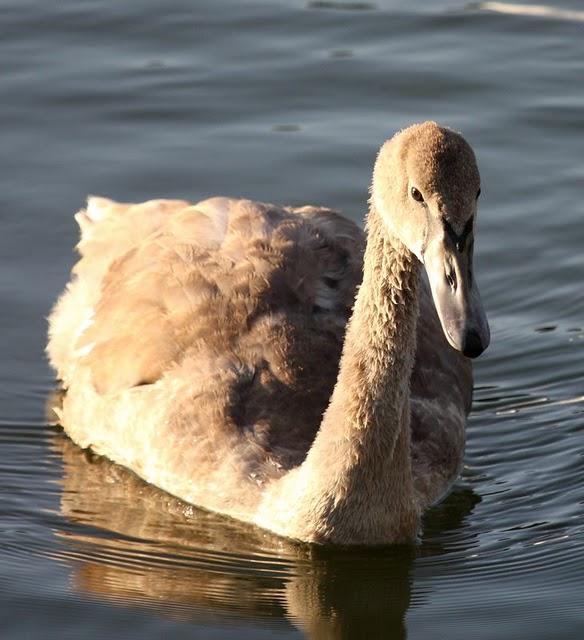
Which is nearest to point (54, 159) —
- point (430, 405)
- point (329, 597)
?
point (430, 405)

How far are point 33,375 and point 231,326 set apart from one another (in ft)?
7.70

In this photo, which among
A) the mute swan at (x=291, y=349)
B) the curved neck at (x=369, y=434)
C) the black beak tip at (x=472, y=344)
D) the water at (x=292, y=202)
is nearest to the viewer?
the black beak tip at (x=472, y=344)

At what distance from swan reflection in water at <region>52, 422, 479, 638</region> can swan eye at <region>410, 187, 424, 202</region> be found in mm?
2255

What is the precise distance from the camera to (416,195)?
8.73 m

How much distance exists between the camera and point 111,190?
A: 47.2 ft

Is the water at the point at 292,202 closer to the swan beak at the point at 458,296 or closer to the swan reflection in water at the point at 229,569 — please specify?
the swan reflection in water at the point at 229,569

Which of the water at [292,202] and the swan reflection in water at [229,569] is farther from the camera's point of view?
the water at [292,202]

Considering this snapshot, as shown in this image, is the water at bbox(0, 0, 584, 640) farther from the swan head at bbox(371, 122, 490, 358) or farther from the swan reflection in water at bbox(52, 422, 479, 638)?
the swan head at bbox(371, 122, 490, 358)

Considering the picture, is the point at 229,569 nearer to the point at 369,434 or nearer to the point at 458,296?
the point at 369,434

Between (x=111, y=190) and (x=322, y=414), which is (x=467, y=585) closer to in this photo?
(x=322, y=414)

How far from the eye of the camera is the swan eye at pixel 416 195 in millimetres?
8695

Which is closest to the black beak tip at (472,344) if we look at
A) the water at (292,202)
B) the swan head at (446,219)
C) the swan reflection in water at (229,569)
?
the swan head at (446,219)

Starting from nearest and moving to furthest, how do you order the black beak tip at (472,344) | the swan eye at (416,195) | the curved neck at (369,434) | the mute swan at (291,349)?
the black beak tip at (472,344) < the swan eye at (416,195) < the mute swan at (291,349) < the curved neck at (369,434)

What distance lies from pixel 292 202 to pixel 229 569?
16.5 feet
